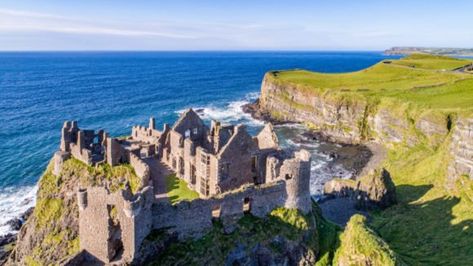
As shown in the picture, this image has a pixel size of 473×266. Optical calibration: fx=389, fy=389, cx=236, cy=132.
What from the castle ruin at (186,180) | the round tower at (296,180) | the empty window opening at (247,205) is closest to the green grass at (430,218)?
the round tower at (296,180)

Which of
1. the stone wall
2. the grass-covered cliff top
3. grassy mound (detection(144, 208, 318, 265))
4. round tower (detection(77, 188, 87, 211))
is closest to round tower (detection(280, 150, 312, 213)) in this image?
grassy mound (detection(144, 208, 318, 265))

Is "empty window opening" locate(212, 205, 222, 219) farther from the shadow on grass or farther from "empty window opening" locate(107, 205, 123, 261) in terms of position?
the shadow on grass

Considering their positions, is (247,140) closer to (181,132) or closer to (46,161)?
(181,132)

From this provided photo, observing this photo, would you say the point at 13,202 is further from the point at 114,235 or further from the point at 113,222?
the point at 113,222

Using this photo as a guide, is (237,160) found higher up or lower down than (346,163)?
higher up

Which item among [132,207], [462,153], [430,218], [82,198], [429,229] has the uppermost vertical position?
[132,207]

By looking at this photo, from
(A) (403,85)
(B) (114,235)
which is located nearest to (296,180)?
(B) (114,235)
